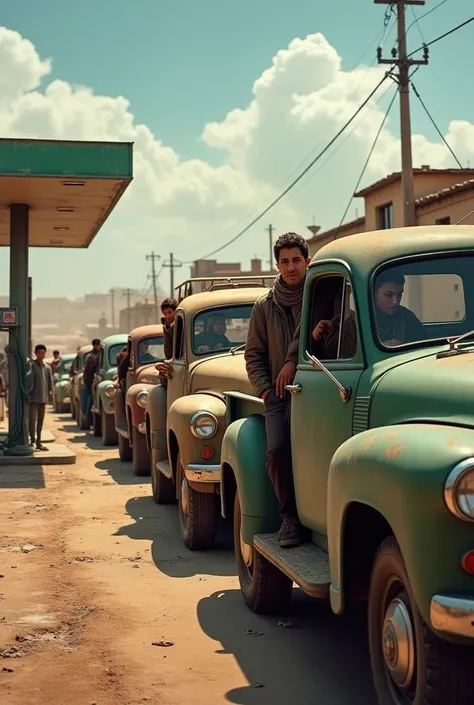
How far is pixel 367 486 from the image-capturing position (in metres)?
4.14

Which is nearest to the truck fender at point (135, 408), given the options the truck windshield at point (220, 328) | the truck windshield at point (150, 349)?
the truck windshield at point (150, 349)

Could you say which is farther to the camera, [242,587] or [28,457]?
[28,457]

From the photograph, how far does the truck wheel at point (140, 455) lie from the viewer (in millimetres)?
14146

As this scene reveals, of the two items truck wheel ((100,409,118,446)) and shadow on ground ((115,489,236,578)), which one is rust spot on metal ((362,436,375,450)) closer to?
shadow on ground ((115,489,236,578))

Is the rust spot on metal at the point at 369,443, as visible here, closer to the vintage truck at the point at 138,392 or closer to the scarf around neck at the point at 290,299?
the scarf around neck at the point at 290,299

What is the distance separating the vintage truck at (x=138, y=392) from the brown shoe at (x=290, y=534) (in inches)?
313

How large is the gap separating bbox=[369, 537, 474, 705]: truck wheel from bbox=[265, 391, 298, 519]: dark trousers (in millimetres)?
1572

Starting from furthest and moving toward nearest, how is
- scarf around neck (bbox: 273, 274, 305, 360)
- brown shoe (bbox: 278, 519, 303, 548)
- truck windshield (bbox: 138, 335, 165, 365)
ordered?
truck windshield (bbox: 138, 335, 165, 365), scarf around neck (bbox: 273, 274, 305, 360), brown shoe (bbox: 278, 519, 303, 548)

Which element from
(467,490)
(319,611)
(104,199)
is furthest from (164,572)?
(104,199)

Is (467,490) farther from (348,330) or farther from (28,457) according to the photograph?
(28,457)

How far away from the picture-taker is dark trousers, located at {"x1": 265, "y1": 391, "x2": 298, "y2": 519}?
19.3 ft

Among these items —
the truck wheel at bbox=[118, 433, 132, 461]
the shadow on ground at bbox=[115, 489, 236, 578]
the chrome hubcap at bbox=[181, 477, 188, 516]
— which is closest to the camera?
the shadow on ground at bbox=[115, 489, 236, 578]

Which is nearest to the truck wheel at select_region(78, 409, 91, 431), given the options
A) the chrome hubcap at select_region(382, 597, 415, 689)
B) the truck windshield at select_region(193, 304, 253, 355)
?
the truck windshield at select_region(193, 304, 253, 355)

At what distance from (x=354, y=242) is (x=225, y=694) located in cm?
223
